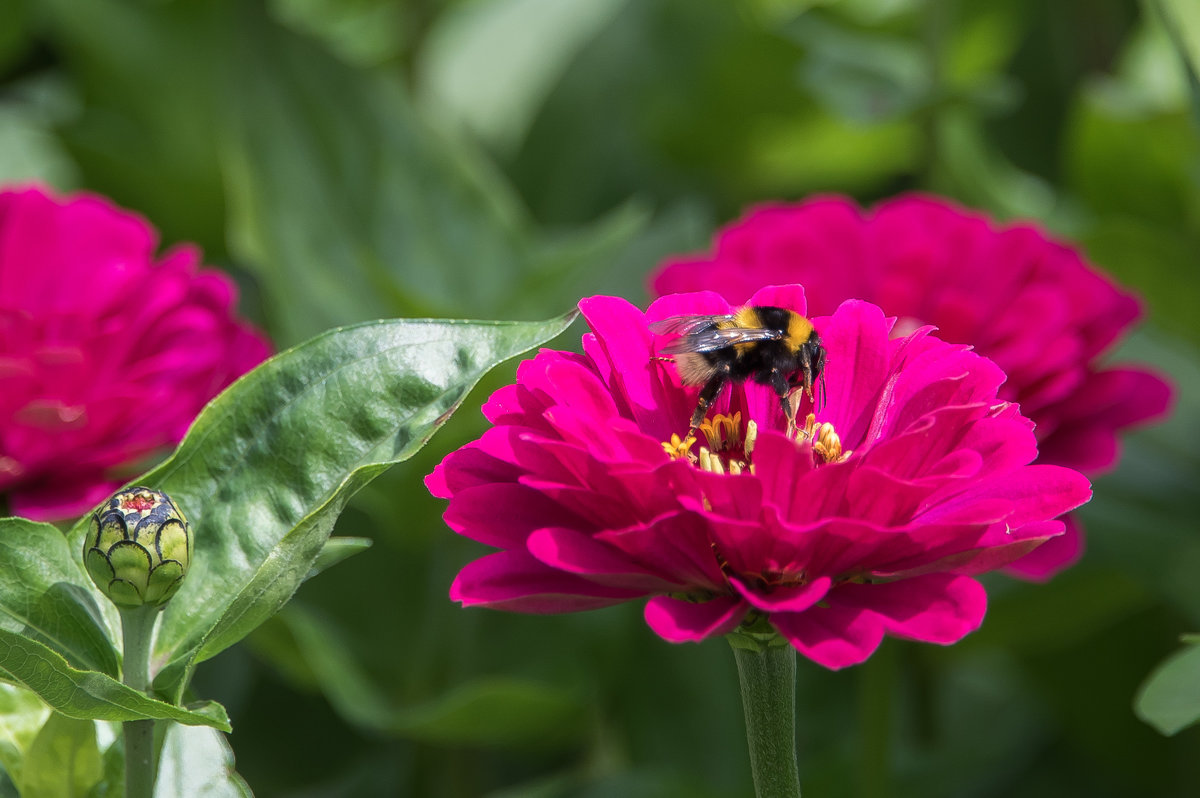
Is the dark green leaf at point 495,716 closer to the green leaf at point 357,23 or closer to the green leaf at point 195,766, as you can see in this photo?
the green leaf at point 195,766

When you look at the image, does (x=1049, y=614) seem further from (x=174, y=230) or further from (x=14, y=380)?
(x=174, y=230)

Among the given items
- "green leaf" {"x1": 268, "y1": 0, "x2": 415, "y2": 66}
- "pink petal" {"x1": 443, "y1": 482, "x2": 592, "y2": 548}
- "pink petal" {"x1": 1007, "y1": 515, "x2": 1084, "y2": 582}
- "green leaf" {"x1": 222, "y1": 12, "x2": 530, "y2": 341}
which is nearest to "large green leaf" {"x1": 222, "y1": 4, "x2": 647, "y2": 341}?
"green leaf" {"x1": 222, "y1": 12, "x2": 530, "y2": 341}

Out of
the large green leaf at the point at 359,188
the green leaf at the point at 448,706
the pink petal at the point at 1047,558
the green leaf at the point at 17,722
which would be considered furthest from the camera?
the large green leaf at the point at 359,188

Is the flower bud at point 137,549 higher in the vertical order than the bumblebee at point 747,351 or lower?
lower

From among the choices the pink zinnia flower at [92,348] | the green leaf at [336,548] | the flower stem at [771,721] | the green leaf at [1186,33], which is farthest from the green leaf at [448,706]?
the green leaf at [1186,33]

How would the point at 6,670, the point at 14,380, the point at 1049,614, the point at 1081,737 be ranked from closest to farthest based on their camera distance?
the point at 6,670 → the point at 14,380 → the point at 1049,614 → the point at 1081,737

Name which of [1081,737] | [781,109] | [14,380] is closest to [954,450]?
[14,380]
